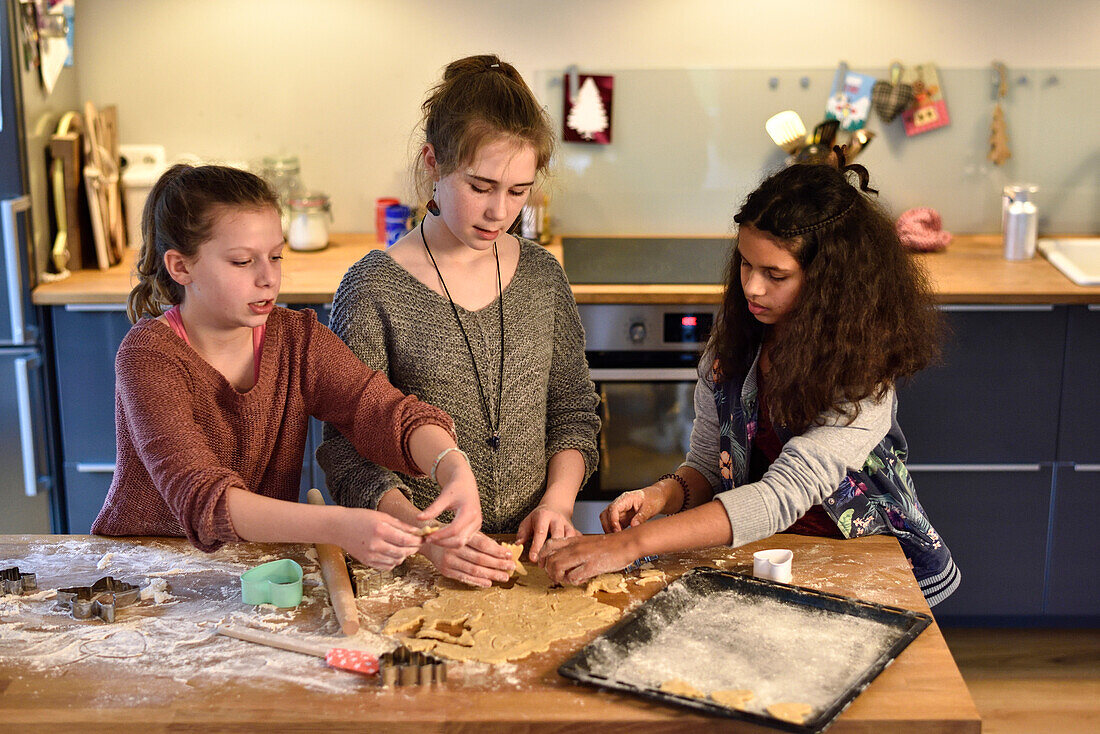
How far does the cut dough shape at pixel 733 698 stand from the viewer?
1.06 metres

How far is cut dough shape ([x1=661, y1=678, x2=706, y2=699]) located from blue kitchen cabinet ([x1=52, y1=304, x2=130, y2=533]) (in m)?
1.82

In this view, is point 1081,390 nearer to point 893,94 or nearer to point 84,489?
point 893,94

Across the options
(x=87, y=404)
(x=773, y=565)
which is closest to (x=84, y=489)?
(x=87, y=404)

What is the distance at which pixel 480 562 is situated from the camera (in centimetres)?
131

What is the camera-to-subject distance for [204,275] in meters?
1.39

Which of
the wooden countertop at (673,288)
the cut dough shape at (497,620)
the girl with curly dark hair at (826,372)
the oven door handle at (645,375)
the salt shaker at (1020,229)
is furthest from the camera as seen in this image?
the salt shaker at (1020,229)

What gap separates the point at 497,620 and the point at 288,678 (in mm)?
238

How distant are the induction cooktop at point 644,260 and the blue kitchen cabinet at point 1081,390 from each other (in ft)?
2.68

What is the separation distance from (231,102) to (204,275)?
177 cm

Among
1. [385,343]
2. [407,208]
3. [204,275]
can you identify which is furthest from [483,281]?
[407,208]

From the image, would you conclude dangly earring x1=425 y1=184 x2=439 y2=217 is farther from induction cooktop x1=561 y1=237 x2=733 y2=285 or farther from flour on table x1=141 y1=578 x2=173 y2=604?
induction cooktop x1=561 y1=237 x2=733 y2=285

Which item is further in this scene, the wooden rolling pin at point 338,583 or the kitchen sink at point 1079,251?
the kitchen sink at point 1079,251

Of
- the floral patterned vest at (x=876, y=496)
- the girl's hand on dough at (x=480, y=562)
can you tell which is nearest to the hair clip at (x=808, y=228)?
the floral patterned vest at (x=876, y=496)

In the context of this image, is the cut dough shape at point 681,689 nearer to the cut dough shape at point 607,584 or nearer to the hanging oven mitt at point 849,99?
the cut dough shape at point 607,584
